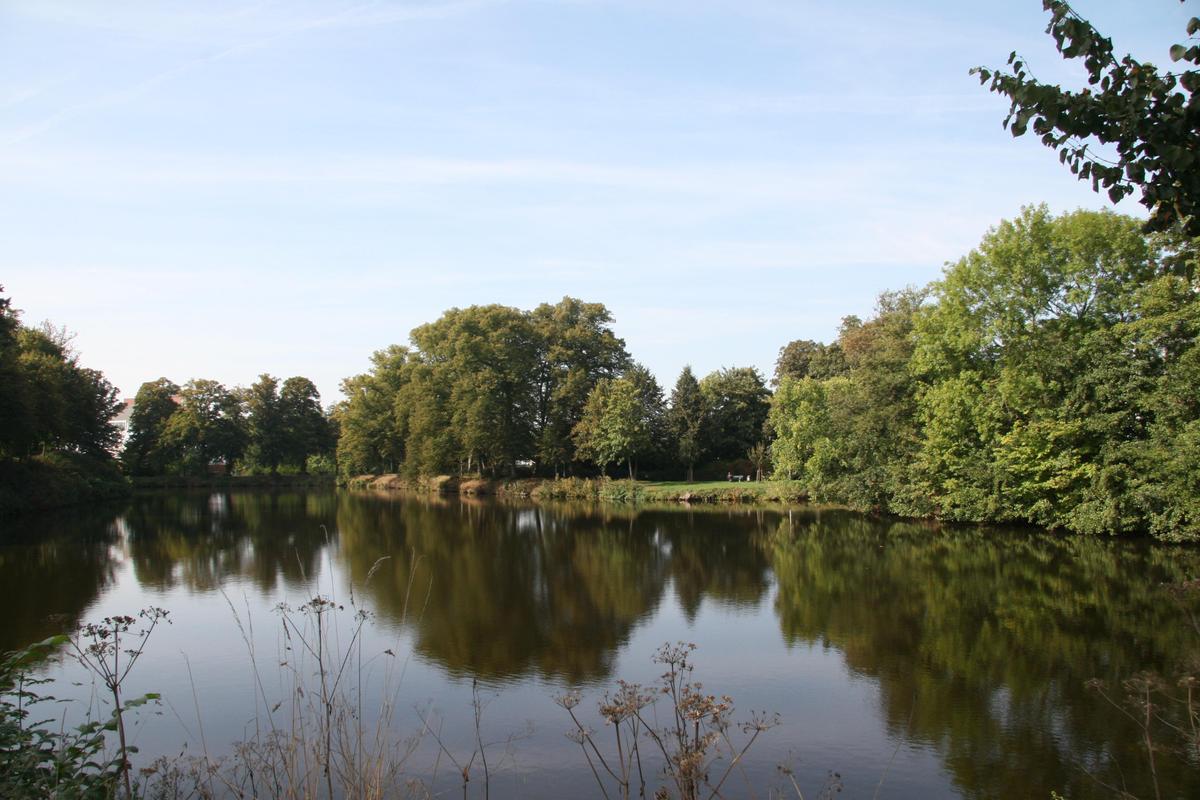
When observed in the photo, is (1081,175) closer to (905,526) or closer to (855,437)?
(905,526)

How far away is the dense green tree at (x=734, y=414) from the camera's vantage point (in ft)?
157

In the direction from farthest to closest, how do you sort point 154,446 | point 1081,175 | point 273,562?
1. point 154,446
2. point 273,562
3. point 1081,175

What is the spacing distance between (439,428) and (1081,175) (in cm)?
4946

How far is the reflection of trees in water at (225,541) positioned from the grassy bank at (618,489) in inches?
382

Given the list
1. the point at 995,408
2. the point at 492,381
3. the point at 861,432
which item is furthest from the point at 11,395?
the point at 995,408

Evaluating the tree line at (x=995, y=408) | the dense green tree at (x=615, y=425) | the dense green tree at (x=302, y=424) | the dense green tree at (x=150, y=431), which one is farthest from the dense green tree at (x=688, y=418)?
the dense green tree at (x=150, y=431)

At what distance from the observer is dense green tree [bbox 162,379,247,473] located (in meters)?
61.5

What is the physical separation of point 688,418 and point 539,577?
28.3 meters

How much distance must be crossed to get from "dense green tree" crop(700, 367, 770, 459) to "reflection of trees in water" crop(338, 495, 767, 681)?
15180 millimetres

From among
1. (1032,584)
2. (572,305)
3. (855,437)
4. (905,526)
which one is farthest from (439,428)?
(1032,584)

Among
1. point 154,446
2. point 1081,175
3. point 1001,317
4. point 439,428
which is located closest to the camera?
point 1081,175

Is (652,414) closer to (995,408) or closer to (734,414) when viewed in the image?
(734,414)

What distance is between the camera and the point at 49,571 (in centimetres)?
1803

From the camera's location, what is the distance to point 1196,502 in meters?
20.2
